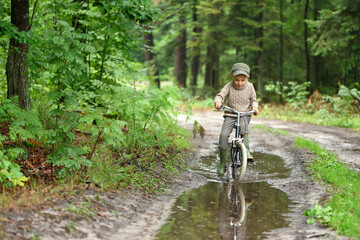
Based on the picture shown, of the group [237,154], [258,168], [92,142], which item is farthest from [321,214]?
[92,142]

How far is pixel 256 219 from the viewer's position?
16.1 ft

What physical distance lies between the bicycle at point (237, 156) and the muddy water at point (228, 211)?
0.22m

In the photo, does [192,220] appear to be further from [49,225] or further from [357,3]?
[357,3]

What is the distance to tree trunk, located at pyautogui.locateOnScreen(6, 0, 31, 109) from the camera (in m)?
6.43

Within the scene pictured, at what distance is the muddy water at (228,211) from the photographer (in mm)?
4414

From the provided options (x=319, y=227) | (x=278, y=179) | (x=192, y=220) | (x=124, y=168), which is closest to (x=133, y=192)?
(x=124, y=168)

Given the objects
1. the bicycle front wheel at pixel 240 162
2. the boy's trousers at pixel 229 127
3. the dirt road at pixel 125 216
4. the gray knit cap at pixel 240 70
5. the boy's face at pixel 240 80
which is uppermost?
the gray knit cap at pixel 240 70

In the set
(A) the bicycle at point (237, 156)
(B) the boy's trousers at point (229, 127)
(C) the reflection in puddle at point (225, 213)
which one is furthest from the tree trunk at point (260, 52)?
(C) the reflection in puddle at point (225, 213)

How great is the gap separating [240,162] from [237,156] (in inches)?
5.4

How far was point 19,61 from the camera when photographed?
6836 mm

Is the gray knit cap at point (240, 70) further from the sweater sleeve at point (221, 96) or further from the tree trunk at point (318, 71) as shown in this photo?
the tree trunk at point (318, 71)

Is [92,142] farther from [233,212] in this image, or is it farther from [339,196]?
[339,196]

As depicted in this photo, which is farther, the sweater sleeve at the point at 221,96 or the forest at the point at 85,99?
the sweater sleeve at the point at 221,96

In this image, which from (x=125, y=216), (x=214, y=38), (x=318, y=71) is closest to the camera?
(x=125, y=216)
